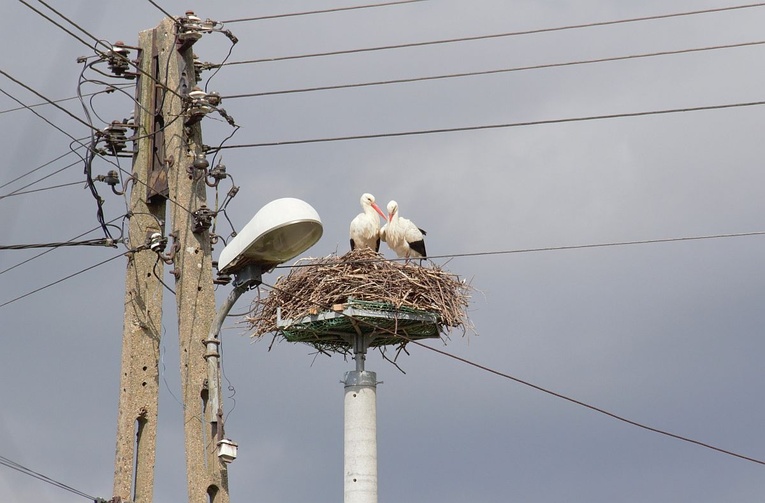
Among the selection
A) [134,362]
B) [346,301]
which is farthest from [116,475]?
[346,301]

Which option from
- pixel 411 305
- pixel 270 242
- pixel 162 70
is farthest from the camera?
pixel 411 305

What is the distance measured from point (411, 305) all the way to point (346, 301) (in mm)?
768

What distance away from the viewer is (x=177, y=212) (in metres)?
14.4

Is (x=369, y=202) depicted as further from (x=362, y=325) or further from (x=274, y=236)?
(x=274, y=236)

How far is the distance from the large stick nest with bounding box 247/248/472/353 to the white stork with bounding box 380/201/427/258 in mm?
1414

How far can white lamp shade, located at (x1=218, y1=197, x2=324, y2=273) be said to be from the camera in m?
13.5

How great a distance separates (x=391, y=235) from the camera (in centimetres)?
2089

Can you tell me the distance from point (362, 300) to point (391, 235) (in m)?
2.46

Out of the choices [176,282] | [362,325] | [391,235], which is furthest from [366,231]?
[176,282]

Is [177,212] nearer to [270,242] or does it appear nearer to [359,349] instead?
[270,242]

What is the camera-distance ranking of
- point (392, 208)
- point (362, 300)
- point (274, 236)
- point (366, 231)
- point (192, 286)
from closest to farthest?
point (274, 236)
point (192, 286)
point (362, 300)
point (366, 231)
point (392, 208)

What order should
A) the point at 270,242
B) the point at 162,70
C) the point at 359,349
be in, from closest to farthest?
the point at 270,242 → the point at 162,70 → the point at 359,349

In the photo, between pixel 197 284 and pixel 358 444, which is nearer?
pixel 197 284

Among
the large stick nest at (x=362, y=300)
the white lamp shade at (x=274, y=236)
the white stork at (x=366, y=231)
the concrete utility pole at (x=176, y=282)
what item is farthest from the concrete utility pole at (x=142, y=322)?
the white stork at (x=366, y=231)
